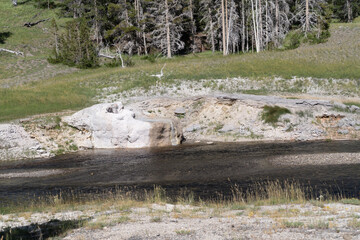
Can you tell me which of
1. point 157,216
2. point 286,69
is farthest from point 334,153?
point 286,69

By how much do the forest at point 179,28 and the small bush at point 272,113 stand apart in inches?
1321

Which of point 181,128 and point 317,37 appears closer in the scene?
point 181,128

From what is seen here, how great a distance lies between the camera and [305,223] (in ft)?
35.3

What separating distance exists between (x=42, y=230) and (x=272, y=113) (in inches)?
1086

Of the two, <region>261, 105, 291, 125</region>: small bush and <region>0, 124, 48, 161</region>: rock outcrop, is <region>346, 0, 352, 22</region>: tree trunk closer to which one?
<region>261, 105, 291, 125</region>: small bush

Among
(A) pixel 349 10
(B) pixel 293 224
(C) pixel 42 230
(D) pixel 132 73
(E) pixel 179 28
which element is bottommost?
(C) pixel 42 230

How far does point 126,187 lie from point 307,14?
216 feet

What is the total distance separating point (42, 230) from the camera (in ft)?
38.0

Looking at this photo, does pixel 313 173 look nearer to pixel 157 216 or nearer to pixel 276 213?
pixel 276 213

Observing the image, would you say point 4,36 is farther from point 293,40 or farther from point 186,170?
point 186,170

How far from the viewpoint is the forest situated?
68188 millimetres

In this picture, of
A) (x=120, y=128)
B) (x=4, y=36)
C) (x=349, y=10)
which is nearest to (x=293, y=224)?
(x=120, y=128)

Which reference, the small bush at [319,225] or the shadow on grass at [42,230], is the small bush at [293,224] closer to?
the small bush at [319,225]

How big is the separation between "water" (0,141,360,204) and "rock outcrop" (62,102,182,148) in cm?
189
